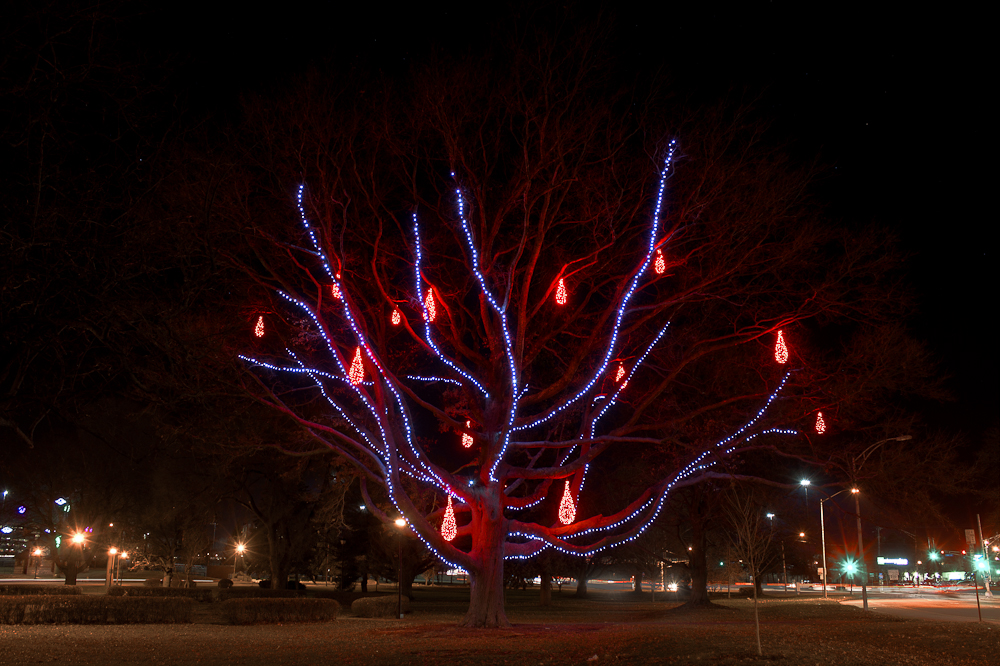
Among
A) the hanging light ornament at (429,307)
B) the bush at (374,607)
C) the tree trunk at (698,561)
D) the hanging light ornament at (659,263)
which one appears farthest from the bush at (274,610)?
the tree trunk at (698,561)

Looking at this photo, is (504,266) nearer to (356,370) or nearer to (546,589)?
(356,370)

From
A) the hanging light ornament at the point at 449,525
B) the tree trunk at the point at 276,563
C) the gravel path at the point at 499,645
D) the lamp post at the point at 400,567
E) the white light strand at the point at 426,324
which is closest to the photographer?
the gravel path at the point at 499,645

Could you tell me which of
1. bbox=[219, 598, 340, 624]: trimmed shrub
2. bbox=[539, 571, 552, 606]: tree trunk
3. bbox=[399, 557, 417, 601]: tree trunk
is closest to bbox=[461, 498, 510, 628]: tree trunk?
bbox=[219, 598, 340, 624]: trimmed shrub

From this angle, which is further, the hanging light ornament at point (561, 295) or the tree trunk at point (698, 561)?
the tree trunk at point (698, 561)

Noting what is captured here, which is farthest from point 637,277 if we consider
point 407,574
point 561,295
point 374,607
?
point 407,574

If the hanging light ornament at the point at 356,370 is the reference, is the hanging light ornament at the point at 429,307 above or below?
above

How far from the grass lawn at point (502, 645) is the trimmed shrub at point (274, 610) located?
1327 mm

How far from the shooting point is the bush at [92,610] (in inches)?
801

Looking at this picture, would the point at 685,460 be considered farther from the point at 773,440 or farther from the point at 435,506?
the point at 435,506

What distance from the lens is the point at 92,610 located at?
838 inches

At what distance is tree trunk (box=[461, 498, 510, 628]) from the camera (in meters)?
19.2

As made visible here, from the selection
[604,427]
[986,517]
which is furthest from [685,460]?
[986,517]

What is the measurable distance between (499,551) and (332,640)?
5.19 metres

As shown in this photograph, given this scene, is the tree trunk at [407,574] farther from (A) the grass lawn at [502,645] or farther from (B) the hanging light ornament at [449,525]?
(B) the hanging light ornament at [449,525]
